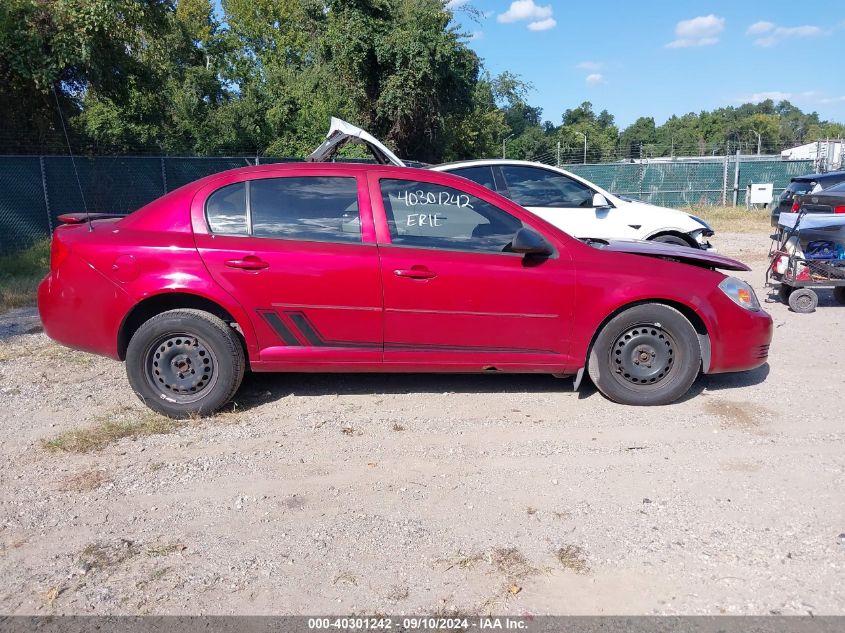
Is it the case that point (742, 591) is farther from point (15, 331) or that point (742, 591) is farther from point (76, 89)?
point (76, 89)

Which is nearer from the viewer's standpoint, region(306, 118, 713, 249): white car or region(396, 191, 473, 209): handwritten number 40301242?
region(396, 191, 473, 209): handwritten number 40301242

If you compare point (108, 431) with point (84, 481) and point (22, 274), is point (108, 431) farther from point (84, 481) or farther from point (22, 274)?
point (22, 274)

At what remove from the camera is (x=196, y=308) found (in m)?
4.95

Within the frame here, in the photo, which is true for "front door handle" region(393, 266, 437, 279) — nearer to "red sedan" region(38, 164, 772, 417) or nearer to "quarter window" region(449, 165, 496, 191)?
"red sedan" region(38, 164, 772, 417)

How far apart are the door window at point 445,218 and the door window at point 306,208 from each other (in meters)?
0.27

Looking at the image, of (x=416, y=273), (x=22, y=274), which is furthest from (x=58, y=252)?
(x=22, y=274)

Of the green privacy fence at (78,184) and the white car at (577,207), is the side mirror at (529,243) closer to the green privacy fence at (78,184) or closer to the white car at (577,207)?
the white car at (577,207)

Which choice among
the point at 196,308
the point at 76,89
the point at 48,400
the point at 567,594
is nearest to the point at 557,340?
the point at 567,594

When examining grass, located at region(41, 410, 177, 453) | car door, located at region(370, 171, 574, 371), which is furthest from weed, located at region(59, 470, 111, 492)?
car door, located at region(370, 171, 574, 371)

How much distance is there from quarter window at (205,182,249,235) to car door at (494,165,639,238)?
15.3ft

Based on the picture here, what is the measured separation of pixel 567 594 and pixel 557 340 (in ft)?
7.40

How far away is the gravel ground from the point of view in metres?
3.00

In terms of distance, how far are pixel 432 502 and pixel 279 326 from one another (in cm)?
179

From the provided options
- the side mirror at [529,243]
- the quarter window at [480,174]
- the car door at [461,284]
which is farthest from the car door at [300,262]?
the quarter window at [480,174]
